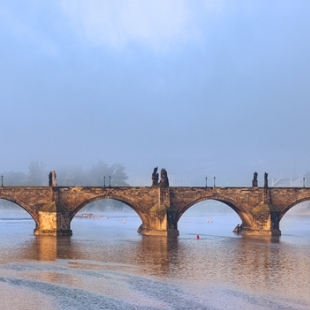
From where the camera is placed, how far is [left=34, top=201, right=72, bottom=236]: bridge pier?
56.2 meters

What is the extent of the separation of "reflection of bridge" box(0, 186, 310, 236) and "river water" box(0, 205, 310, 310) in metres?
5.10

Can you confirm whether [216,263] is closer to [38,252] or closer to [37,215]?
[38,252]

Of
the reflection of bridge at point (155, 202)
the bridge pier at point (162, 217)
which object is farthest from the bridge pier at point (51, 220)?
the bridge pier at point (162, 217)

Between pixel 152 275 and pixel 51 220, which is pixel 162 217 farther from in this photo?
pixel 152 275

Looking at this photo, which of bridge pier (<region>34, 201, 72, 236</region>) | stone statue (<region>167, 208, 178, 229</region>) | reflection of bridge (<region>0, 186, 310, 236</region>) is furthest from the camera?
stone statue (<region>167, 208, 178, 229</region>)

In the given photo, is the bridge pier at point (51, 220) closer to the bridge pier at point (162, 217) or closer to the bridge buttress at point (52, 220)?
the bridge buttress at point (52, 220)

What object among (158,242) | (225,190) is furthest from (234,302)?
(225,190)

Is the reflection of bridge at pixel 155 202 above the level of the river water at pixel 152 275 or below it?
above

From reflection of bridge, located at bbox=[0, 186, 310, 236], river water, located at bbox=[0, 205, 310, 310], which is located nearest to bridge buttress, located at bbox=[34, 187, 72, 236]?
reflection of bridge, located at bbox=[0, 186, 310, 236]

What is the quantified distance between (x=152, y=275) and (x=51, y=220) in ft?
83.3

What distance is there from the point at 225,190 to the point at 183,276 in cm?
2993

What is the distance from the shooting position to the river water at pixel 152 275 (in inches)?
1032

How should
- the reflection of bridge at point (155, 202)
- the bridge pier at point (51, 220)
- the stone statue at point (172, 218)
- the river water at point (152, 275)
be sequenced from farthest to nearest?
the stone statue at point (172, 218)
the reflection of bridge at point (155, 202)
the bridge pier at point (51, 220)
the river water at point (152, 275)

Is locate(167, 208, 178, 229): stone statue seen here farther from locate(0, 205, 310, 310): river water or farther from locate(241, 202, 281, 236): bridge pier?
locate(241, 202, 281, 236): bridge pier
